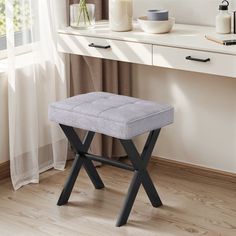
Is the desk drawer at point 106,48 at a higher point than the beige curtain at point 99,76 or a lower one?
higher

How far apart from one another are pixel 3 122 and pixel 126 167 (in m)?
0.83

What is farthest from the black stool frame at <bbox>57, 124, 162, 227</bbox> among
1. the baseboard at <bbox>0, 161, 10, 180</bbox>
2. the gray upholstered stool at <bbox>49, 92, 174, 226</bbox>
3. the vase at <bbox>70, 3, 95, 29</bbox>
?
the vase at <bbox>70, 3, 95, 29</bbox>

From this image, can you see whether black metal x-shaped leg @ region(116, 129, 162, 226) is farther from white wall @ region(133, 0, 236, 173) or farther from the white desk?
white wall @ region(133, 0, 236, 173)

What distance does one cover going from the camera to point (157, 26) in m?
3.58

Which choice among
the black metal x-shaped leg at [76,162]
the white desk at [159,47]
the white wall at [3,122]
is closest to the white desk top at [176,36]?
the white desk at [159,47]

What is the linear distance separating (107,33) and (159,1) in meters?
0.41

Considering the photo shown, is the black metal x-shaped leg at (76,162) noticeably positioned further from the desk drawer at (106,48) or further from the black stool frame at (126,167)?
the desk drawer at (106,48)

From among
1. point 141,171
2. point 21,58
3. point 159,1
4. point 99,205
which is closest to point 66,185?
point 99,205

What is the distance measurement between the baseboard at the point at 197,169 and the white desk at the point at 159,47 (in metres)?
0.80

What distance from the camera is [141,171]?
11.2 feet

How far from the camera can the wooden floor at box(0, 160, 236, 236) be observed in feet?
11.0

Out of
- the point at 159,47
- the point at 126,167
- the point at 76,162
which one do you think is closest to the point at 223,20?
the point at 159,47

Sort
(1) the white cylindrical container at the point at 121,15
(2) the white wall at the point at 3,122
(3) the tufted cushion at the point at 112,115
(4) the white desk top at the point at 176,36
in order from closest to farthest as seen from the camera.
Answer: (3) the tufted cushion at the point at 112,115 → (4) the white desk top at the point at 176,36 → (1) the white cylindrical container at the point at 121,15 → (2) the white wall at the point at 3,122

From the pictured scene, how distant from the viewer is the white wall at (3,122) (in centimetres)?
379
